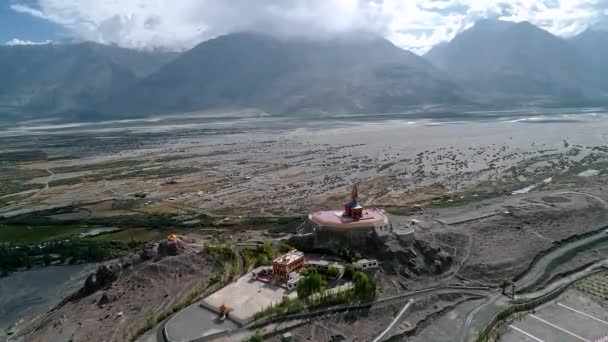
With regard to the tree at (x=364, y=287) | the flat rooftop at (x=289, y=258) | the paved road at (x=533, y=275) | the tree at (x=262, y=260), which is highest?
the flat rooftop at (x=289, y=258)

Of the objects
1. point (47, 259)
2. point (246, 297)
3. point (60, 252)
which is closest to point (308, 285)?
point (246, 297)

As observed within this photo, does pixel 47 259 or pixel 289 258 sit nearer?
pixel 289 258

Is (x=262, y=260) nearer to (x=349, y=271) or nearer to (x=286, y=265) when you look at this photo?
(x=286, y=265)

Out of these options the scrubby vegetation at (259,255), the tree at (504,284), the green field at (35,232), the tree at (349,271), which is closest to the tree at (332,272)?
the tree at (349,271)

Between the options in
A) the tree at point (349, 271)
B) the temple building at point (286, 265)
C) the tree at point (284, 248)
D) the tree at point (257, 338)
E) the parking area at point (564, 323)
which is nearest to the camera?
the tree at point (257, 338)

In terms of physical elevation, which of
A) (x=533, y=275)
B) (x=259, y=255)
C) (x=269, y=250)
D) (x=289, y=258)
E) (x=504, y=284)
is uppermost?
(x=289, y=258)

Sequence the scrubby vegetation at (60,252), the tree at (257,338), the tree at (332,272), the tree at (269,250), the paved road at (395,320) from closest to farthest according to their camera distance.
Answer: the tree at (257,338) → the paved road at (395,320) → the tree at (332,272) → the tree at (269,250) → the scrubby vegetation at (60,252)

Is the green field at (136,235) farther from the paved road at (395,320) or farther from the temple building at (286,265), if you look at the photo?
the paved road at (395,320)

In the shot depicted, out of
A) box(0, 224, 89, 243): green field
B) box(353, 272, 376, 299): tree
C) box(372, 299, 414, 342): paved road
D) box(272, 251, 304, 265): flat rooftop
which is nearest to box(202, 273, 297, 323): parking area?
box(272, 251, 304, 265): flat rooftop
